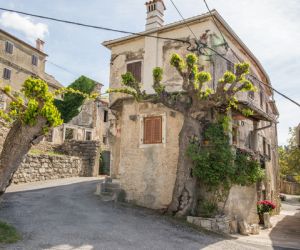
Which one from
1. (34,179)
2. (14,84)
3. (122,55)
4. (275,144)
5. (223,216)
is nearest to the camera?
(223,216)

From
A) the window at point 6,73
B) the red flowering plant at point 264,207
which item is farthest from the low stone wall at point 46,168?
the window at point 6,73

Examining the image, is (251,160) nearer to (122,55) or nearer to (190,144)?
(190,144)

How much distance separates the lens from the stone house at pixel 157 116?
1306cm

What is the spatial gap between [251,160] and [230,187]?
1.91 m

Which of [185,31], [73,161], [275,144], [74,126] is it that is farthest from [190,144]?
[74,126]

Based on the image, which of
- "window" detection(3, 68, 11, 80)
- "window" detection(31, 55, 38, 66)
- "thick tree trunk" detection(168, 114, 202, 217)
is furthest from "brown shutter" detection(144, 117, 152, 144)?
"window" detection(31, 55, 38, 66)

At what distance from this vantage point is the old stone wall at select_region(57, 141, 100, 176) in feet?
72.7

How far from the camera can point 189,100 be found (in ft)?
41.2

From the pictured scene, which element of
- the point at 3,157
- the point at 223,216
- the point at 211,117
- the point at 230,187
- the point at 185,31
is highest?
the point at 185,31

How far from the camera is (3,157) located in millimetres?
7219

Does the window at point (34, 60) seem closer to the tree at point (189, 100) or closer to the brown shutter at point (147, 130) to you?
the brown shutter at point (147, 130)

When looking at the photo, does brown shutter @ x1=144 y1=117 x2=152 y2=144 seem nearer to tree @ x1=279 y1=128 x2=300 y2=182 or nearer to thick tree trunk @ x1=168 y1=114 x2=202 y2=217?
thick tree trunk @ x1=168 y1=114 x2=202 y2=217

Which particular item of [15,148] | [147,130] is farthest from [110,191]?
[15,148]

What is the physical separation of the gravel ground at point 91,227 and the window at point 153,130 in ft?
10.4
